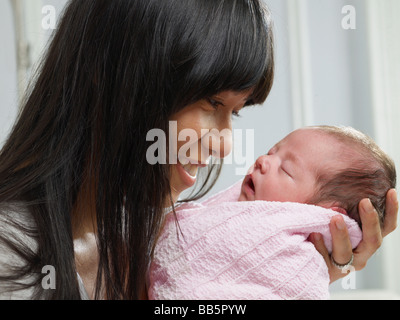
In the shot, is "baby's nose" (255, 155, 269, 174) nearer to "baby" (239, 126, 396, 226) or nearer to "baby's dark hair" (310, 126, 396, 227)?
→ "baby" (239, 126, 396, 226)

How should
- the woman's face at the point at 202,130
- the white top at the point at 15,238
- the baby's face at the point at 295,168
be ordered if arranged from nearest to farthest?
the white top at the point at 15,238 < the woman's face at the point at 202,130 < the baby's face at the point at 295,168

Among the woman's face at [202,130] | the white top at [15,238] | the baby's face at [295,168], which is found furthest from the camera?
the baby's face at [295,168]

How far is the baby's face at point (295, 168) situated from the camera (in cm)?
109

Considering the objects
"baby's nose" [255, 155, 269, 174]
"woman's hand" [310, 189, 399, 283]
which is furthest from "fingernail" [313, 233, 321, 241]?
"baby's nose" [255, 155, 269, 174]

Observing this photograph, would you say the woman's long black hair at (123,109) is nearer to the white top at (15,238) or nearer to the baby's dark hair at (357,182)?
the white top at (15,238)

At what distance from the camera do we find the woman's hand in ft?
3.26

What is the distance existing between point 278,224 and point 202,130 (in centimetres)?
23

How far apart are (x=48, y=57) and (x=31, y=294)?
18.4 inches

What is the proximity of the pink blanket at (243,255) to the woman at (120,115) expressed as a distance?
0.05 meters

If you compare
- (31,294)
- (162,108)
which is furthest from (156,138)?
(31,294)

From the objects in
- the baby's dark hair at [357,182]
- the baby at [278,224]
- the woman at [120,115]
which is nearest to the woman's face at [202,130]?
the woman at [120,115]

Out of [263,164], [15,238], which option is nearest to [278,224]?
[263,164]

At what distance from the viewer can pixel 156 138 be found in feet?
3.15

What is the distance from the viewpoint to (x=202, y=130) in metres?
0.99
